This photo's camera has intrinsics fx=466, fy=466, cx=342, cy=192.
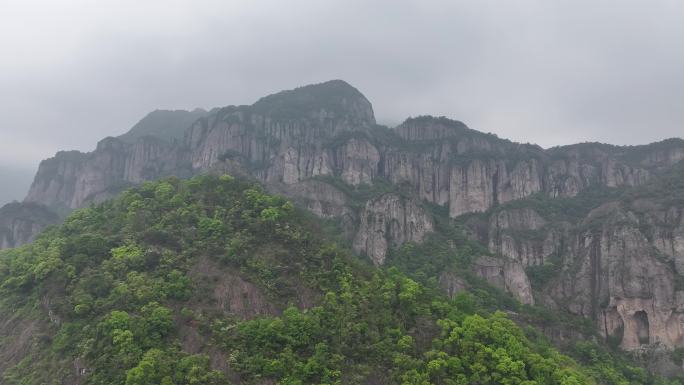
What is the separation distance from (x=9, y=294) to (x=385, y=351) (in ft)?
131

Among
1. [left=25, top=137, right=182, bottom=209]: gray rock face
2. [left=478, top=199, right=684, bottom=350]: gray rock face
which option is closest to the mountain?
[left=478, top=199, right=684, bottom=350]: gray rock face

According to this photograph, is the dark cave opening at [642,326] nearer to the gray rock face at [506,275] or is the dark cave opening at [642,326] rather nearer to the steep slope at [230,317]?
the gray rock face at [506,275]

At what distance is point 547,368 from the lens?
1796 inches

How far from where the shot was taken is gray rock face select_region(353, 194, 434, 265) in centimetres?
9800

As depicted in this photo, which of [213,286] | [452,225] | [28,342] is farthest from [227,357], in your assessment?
[452,225]

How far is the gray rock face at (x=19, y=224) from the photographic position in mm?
125750

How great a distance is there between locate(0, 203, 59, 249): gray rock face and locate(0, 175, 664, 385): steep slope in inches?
2981

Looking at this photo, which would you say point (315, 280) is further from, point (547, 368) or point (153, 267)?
point (547, 368)

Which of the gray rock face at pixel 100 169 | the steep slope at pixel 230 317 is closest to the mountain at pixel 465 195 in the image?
the gray rock face at pixel 100 169

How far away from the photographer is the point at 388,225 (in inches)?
4026

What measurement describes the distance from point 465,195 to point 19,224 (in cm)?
12236

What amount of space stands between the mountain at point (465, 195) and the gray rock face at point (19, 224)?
2.18 m

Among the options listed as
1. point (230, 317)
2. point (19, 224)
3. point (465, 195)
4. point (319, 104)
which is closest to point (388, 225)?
point (465, 195)

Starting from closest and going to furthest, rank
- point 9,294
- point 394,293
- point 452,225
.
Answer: point 9,294 → point 394,293 → point 452,225
